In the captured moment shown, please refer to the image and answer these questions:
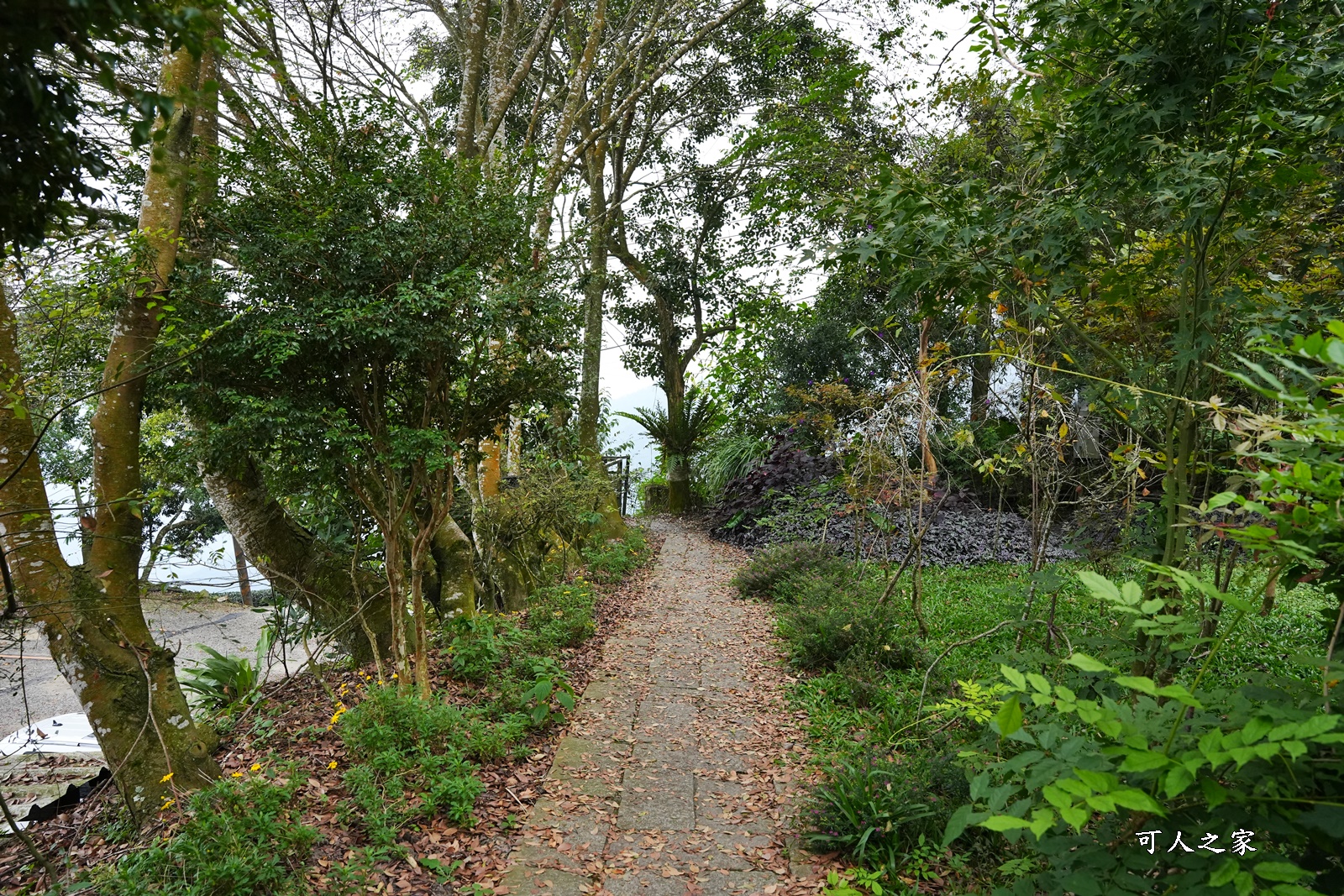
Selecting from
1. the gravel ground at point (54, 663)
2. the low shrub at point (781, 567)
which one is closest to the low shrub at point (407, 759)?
the gravel ground at point (54, 663)

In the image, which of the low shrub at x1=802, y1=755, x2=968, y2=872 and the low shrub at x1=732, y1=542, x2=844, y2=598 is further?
the low shrub at x1=732, y1=542, x2=844, y2=598

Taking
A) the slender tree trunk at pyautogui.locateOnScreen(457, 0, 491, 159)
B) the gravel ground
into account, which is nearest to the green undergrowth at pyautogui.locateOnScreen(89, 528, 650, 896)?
the gravel ground

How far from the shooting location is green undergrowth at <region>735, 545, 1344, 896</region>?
1186mm

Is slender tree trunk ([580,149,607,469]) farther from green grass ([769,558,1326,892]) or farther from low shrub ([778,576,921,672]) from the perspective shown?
low shrub ([778,576,921,672])

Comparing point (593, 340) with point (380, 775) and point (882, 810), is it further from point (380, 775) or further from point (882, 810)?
point (882, 810)

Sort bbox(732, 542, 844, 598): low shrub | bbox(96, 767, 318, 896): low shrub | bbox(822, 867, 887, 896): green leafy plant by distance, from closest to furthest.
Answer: bbox(96, 767, 318, 896): low shrub, bbox(822, 867, 887, 896): green leafy plant, bbox(732, 542, 844, 598): low shrub

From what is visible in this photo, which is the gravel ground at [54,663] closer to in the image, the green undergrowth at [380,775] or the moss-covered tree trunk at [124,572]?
the moss-covered tree trunk at [124,572]

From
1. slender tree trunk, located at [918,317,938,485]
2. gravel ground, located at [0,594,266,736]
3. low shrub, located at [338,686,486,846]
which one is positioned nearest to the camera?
low shrub, located at [338,686,486,846]

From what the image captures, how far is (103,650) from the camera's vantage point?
2791mm

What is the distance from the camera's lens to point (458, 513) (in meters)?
5.53

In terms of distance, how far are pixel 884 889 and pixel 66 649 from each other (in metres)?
3.33

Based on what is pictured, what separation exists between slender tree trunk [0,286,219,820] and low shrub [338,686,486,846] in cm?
66

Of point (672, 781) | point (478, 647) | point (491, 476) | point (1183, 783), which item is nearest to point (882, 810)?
point (672, 781)

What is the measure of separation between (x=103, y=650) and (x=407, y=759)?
1.32m
